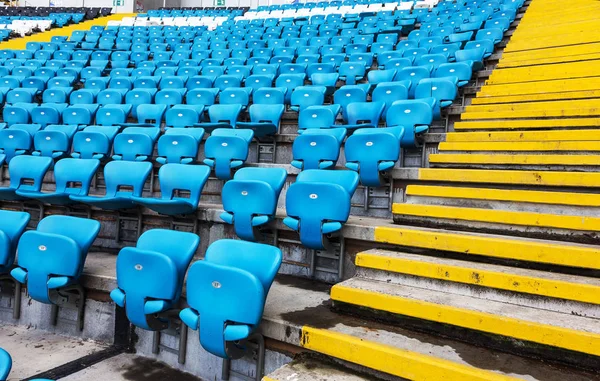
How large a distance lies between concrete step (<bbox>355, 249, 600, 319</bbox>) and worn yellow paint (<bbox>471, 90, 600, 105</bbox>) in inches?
97.4

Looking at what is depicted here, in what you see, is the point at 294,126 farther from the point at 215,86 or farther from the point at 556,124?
the point at 556,124

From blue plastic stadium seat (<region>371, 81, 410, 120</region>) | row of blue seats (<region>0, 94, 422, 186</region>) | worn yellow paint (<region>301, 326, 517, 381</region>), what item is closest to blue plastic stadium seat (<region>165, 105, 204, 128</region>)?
row of blue seats (<region>0, 94, 422, 186</region>)

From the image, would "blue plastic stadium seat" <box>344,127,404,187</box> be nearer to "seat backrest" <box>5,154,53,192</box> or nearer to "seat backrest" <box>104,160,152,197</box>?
"seat backrest" <box>104,160,152,197</box>

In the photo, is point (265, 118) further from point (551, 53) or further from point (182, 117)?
point (551, 53)

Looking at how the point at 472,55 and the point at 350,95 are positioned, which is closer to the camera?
the point at 350,95

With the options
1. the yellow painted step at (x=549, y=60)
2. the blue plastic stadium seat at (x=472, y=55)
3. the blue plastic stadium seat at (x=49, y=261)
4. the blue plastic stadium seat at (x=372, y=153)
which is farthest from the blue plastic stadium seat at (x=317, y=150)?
the blue plastic stadium seat at (x=472, y=55)

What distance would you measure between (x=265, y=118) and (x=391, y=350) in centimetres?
305

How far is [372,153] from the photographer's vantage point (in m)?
2.96

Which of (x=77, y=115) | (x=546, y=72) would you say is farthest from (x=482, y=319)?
(x=77, y=115)

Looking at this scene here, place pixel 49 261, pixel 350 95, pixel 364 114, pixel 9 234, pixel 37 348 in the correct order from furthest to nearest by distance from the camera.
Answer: pixel 350 95 < pixel 364 114 < pixel 9 234 < pixel 37 348 < pixel 49 261

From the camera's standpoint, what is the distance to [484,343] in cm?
166

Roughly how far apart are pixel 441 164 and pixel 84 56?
7298 mm

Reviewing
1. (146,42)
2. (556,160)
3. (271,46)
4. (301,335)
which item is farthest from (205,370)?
(146,42)

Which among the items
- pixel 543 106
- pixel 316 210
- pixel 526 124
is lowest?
pixel 316 210
